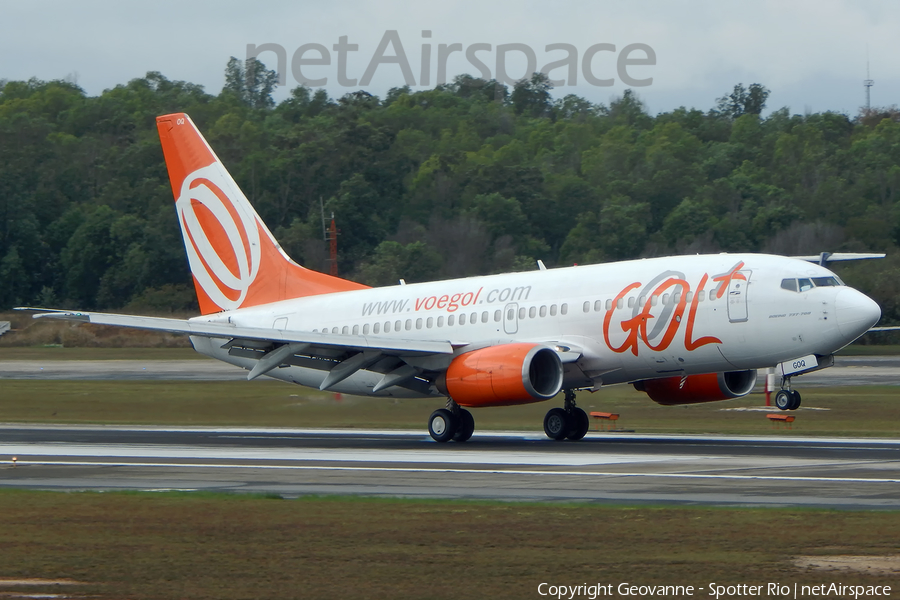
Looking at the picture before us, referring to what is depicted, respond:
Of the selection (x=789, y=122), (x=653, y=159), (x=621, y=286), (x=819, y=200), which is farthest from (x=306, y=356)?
(x=789, y=122)

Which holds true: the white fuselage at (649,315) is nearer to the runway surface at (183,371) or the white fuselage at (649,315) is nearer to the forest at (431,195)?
the runway surface at (183,371)

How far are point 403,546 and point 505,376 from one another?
13.4 meters

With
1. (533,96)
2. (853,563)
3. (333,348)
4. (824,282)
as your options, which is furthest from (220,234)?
(533,96)

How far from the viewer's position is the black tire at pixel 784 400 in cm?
2395

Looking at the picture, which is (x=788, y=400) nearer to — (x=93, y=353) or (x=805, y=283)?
(x=805, y=283)

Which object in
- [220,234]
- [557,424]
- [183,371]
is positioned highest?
[220,234]

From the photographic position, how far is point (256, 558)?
41.2ft

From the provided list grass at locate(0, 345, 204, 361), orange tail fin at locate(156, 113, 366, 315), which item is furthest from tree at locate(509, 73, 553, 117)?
orange tail fin at locate(156, 113, 366, 315)

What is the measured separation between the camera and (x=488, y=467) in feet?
73.1

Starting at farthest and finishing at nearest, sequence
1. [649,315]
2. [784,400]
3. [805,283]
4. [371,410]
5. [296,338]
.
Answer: [371,410] → [296,338] → [649,315] → [805,283] → [784,400]

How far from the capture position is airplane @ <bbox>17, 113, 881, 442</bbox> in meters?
26.0

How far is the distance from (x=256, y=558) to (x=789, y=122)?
130 m

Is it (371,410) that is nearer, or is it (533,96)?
(371,410)

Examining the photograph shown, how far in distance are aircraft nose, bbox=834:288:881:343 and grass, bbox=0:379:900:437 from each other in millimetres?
5567
